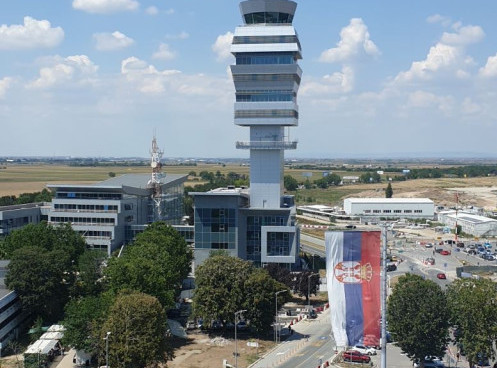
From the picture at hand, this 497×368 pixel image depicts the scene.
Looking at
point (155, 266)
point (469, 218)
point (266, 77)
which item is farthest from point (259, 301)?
point (469, 218)

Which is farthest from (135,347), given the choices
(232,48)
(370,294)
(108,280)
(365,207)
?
A: (365,207)

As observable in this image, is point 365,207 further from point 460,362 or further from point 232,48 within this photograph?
point 460,362

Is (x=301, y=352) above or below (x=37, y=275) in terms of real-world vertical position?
below

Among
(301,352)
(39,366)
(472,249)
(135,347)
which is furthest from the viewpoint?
(472,249)

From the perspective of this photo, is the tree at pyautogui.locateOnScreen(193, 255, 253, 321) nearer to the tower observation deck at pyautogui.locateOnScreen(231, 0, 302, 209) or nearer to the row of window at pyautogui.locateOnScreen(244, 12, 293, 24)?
the tower observation deck at pyautogui.locateOnScreen(231, 0, 302, 209)

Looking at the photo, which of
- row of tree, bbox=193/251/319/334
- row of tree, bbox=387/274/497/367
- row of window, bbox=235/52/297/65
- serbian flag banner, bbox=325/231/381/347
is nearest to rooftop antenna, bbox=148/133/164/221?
row of window, bbox=235/52/297/65

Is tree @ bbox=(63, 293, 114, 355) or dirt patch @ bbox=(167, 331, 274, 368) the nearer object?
tree @ bbox=(63, 293, 114, 355)
